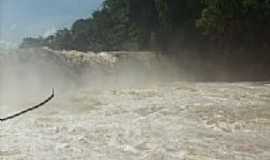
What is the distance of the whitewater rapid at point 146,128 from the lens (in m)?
7.32

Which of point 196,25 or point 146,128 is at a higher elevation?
point 196,25

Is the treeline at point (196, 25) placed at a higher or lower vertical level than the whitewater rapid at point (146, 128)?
higher

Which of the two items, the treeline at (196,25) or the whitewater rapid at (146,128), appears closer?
the whitewater rapid at (146,128)

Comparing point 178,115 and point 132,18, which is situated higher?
point 132,18

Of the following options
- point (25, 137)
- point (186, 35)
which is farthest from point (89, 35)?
point (25, 137)

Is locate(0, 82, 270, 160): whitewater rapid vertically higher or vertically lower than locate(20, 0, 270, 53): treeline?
lower

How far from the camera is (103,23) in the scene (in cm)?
3272

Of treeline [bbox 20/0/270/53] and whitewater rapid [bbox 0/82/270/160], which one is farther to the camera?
treeline [bbox 20/0/270/53]

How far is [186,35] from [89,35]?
12.4 meters

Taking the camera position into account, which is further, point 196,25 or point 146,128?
point 196,25

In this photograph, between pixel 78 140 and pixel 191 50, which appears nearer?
pixel 78 140

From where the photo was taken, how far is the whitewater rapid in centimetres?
732

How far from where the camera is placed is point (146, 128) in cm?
898

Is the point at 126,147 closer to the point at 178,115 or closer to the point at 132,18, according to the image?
the point at 178,115
